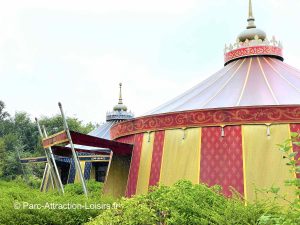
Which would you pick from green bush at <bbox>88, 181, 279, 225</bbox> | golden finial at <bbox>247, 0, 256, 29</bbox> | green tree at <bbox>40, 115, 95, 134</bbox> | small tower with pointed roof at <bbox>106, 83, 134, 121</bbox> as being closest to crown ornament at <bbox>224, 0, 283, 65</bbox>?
golden finial at <bbox>247, 0, 256, 29</bbox>

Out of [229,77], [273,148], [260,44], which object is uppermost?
[260,44]

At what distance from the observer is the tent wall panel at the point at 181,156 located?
820 centimetres

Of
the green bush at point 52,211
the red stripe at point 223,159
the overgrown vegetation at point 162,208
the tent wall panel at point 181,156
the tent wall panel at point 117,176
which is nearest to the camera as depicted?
the overgrown vegetation at point 162,208

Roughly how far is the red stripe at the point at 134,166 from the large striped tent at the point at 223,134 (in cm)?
2

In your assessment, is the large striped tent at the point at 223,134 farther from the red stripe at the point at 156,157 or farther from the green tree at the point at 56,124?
the green tree at the point at 56,124

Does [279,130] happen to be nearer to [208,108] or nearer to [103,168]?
[208,108]

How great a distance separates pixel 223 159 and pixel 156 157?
1457 mm

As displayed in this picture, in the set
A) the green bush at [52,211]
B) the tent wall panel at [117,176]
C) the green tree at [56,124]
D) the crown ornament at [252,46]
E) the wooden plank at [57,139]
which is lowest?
the green bush at [52,211]

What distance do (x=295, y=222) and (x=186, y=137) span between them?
5257mm

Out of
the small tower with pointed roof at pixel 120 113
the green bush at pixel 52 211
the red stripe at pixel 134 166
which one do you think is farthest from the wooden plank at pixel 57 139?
Result: the small tower with pointed roof at pixel 120 113

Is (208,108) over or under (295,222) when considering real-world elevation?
over

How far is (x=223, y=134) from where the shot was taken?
8.07 meters

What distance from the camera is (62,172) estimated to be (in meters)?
19.9

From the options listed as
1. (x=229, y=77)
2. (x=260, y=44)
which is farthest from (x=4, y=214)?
(x=260, y=44)
